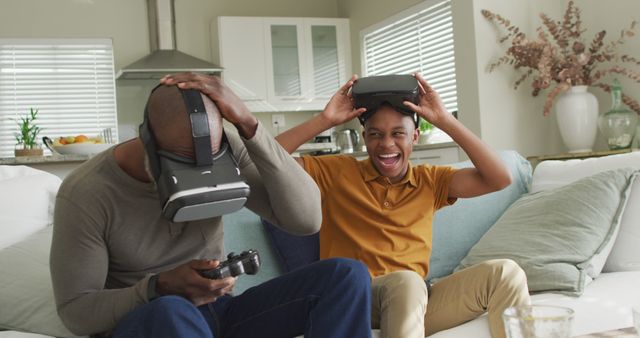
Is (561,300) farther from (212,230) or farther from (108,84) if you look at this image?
(108,84)

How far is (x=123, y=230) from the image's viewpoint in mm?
1550

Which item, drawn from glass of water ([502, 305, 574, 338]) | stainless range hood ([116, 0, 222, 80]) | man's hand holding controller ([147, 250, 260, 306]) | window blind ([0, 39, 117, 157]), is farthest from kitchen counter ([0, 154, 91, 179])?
glass of water ([502, 305, 574, 338])

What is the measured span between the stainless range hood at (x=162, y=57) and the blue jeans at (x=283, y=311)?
16.0 ft

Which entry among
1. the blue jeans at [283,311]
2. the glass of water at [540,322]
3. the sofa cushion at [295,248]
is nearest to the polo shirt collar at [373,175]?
the sofa cushion at [295,248]

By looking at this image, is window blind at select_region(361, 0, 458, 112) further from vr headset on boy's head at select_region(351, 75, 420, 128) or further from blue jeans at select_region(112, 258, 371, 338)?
blue jeans at select_region(112, 258, 371, 338)

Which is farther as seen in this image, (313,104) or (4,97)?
(313,104)

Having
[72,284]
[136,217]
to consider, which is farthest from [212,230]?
[72,284]

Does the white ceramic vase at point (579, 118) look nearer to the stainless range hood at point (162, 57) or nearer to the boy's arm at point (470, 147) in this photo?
the boy's arm at point (470, 147)

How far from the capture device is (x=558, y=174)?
2514 mm

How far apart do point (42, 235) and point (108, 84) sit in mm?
4850

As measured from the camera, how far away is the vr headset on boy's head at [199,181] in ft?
3.70

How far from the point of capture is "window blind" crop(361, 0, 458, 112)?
5.58m

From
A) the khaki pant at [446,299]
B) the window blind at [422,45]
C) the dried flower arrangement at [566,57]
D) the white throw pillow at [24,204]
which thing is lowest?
the khaki pant at [446,299]

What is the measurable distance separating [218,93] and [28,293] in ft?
2.81
